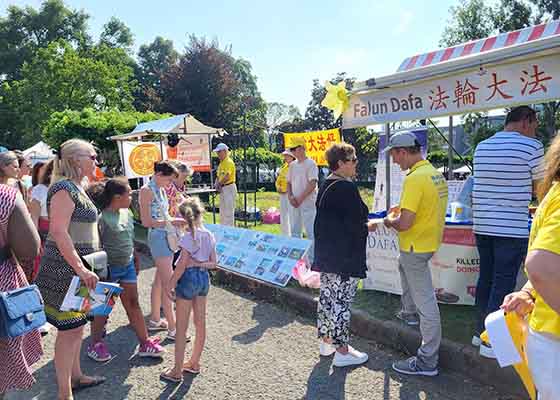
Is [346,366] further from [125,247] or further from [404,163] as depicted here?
[125,247]

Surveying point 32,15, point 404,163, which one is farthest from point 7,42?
point 404,163

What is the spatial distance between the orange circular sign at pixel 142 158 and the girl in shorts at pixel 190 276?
5.76 m

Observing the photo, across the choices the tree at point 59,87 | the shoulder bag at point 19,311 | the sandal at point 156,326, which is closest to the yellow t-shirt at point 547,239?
the shoulder bag at point 19,311

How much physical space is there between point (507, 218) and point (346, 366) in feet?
5.99

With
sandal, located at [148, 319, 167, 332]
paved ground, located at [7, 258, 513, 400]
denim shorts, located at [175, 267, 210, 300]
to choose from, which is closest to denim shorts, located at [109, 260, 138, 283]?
denim shorts, located at [175, 267, 210, 300]

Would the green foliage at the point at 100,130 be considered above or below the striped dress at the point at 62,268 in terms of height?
above

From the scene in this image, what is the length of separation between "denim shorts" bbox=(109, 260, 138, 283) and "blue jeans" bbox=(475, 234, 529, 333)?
3069 millimetres

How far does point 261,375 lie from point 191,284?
1.02 metres

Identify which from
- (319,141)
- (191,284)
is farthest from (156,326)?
(319,141)

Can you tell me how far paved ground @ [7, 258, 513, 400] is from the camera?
3.42 metres

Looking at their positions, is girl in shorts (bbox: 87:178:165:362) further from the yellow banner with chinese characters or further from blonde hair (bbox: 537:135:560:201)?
the yellow banner with chinese characters

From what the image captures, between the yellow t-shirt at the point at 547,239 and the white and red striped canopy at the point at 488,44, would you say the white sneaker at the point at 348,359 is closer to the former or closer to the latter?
the yellow t-shirt at the point at 547,239

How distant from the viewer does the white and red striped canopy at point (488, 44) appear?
13.9ft

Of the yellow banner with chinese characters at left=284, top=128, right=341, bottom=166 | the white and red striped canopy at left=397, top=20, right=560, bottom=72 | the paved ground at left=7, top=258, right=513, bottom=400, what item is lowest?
the paved ground at left=7, top=258, right=513, bottom=400
